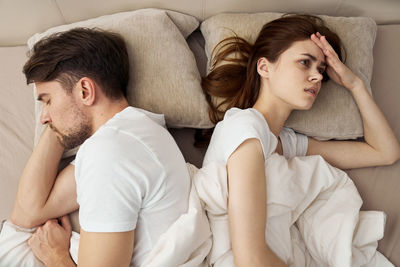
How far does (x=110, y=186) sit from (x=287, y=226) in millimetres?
589

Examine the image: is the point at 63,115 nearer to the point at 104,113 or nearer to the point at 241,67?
the point at 104,113

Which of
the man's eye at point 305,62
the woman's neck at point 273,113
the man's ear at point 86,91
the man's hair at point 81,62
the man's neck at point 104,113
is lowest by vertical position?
the woman's neck at point 273,113

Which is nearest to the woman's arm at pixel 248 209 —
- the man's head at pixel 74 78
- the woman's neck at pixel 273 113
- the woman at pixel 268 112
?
the woman at pixel 268 112

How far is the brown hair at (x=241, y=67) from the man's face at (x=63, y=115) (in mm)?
458

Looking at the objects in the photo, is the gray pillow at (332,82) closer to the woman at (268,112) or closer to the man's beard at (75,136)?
the woman at (268,112)

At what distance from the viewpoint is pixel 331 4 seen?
4.73ft

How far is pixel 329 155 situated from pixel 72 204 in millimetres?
941

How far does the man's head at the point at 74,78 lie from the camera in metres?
1.01

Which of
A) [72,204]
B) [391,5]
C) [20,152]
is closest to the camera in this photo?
[72,204]

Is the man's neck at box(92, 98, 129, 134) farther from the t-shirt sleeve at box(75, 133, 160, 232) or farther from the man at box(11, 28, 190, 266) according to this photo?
the t-shirt sleeve at box(75, 133, 160, 232)

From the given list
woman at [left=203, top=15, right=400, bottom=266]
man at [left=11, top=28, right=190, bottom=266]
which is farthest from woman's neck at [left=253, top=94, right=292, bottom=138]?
man at [left=11, top=28, right=190, bottom=266]

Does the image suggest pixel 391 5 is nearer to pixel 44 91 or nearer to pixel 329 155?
pixel 329 155

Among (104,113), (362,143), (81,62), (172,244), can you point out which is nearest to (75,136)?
(104,113)

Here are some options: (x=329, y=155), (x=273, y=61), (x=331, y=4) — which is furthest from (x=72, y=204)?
(x=331, y=4)
